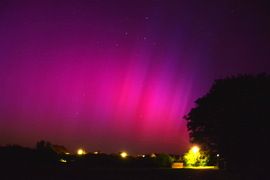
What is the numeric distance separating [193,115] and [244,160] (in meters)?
8.28

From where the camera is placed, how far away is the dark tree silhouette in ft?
79.5

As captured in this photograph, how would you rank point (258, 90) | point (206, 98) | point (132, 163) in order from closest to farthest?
point (258, 90) → point (206, 98) → point (132, 163)

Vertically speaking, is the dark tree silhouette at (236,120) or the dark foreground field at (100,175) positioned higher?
the dark tree silhouette at (236,120)

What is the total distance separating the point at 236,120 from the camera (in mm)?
25625

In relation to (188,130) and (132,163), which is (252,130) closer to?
(188,130)

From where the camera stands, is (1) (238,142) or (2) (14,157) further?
(2) (14,157)

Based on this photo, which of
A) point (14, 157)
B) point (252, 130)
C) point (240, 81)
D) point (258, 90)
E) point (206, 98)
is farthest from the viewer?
point (14, 157)

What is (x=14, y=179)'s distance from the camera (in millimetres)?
18641

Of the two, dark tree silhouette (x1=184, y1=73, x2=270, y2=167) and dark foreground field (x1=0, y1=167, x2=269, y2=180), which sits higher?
dark tree silhouette (x1=184, y1=73, x2=270, y2=167)

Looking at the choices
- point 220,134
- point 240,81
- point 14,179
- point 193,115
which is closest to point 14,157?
point 14,179

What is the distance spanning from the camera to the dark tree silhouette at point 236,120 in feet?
79.5

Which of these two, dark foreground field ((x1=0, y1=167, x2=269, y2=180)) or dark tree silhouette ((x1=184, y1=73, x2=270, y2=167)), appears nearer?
dark foreground field ((x1=0, y1=167, x2=269, y2=180))

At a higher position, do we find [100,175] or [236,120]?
[236,120]

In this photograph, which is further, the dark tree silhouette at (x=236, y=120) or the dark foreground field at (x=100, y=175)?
the dark tree silhouette at (x=236, y=120)
